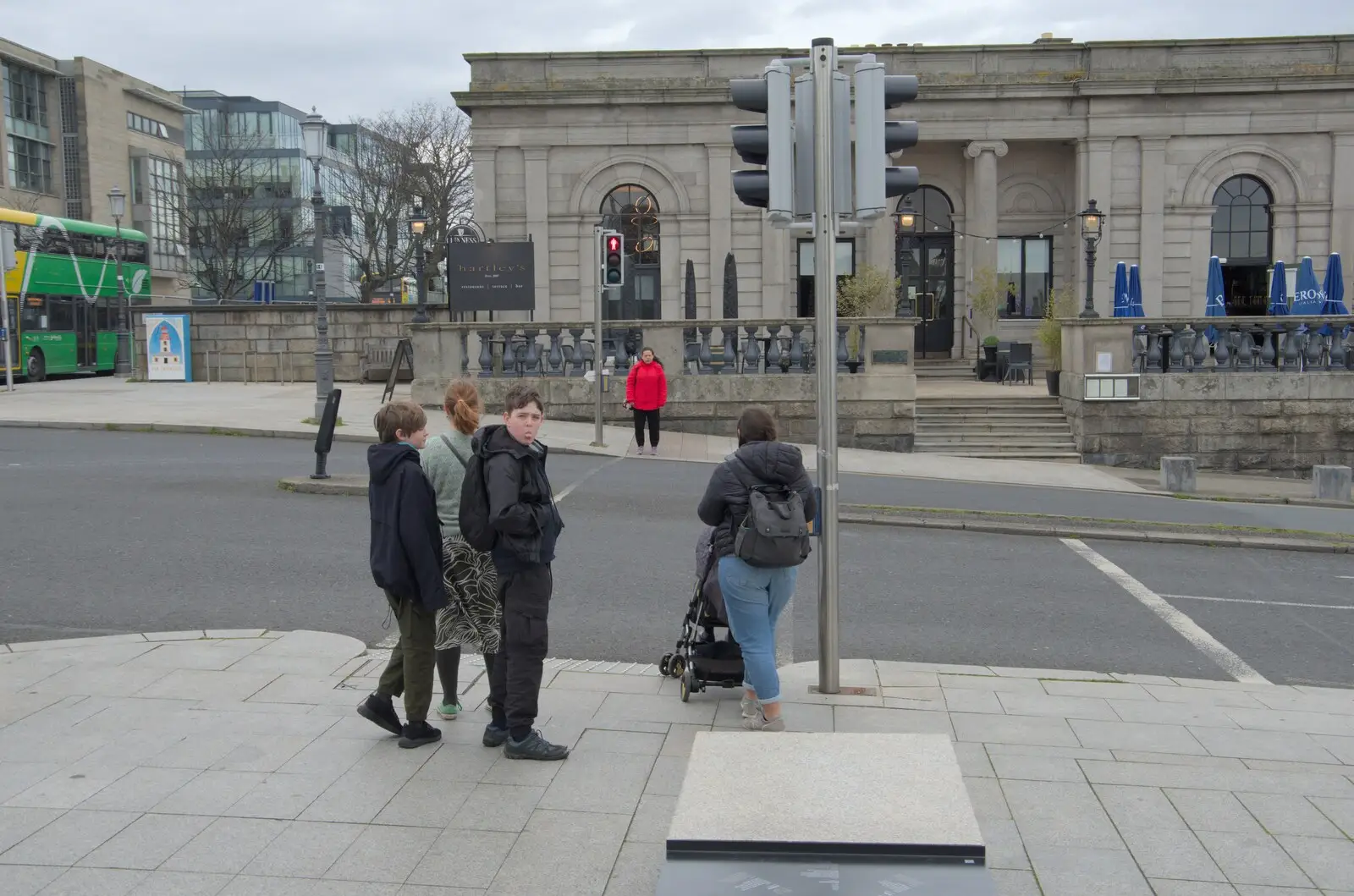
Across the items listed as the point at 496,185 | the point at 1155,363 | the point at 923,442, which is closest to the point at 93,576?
the point at 923,442

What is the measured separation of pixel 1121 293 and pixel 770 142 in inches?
826

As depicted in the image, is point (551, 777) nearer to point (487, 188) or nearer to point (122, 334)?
point (487, 188)

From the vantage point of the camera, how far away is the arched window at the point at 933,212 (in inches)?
1414

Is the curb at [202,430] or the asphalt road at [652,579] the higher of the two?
the curb at [202,430]

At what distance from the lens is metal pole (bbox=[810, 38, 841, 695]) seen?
6.97 m

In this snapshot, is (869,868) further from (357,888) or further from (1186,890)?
(357,888)

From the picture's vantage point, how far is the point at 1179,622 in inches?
388

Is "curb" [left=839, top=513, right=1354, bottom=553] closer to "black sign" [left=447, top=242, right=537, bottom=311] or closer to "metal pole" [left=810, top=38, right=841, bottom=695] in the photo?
"metal pole" [left=810, top=38, right=841, bottom=695]

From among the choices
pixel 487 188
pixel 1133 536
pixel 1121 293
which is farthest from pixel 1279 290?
pixel 487 188

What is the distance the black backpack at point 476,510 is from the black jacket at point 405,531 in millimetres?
224

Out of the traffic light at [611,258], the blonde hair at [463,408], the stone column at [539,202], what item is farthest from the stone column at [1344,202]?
the blonde hair at [463,408]

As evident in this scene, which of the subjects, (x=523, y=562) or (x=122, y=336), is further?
(x=122, y=336)

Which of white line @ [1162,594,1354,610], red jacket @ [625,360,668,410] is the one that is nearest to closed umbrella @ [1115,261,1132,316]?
red jacket @ [625,360,668,410]

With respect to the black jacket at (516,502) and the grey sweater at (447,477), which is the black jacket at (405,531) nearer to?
the grey sweater at (447,477)
